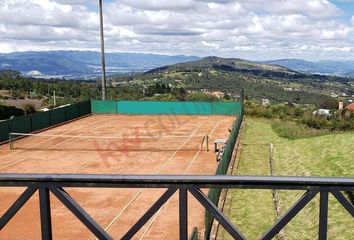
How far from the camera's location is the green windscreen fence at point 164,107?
43500 millimetres

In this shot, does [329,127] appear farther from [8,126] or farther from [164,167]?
[8,126]

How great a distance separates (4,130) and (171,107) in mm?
18719

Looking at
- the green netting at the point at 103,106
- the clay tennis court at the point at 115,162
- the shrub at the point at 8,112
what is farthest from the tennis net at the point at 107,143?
the shrub at the point at 8,112

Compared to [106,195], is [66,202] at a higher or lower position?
higher

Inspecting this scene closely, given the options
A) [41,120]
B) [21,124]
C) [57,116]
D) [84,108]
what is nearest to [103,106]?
[84,108]

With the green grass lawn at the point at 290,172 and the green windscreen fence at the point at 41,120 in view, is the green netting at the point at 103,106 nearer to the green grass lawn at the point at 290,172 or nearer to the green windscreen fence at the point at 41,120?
the green windscreen fence at the point at 41,120

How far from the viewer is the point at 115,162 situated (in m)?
23.2

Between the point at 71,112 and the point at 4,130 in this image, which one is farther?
the point at 71,112

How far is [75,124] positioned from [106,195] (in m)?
22.7

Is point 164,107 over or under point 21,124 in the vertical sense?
under

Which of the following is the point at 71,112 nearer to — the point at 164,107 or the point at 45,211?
the point at 164,107

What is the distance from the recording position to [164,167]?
21891mm

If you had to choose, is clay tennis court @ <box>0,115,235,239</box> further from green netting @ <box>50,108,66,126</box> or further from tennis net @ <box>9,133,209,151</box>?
green netting @ <box>50,108,66,126</box>

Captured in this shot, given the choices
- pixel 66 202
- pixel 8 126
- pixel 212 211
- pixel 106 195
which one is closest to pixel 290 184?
pixel 212 211
